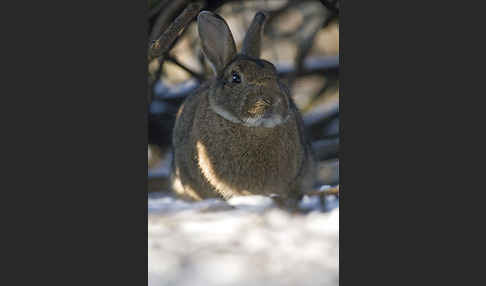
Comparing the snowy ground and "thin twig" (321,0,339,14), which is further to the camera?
"thin twig" (321,0,339,14)

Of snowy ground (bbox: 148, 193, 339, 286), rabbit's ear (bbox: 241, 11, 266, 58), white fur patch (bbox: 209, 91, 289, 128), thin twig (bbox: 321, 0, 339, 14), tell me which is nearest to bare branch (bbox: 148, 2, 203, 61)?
rabbit's ear (bbox: 241, 11, 266, 58)

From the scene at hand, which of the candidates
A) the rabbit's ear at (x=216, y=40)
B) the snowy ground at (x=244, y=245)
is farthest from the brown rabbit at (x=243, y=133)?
the snowy ground at (x=244, y=245)

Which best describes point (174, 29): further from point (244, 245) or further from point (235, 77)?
point (244, 245)

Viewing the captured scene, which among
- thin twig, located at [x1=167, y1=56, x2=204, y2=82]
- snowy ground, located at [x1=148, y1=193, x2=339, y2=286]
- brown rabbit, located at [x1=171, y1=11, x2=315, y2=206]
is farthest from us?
thin twig, located at [x1=167, y1=56, x2=204, y2=82]

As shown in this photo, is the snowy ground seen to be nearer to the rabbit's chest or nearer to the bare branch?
the rabbit's chest

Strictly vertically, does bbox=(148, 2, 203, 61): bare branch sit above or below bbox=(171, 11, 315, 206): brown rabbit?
above

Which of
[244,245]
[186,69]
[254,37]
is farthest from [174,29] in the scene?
[244,245]

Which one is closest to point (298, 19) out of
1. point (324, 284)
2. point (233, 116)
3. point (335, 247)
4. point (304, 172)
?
point (233, 116)

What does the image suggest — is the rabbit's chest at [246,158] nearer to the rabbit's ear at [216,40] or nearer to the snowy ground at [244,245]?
the snowy ground at [244,245]
